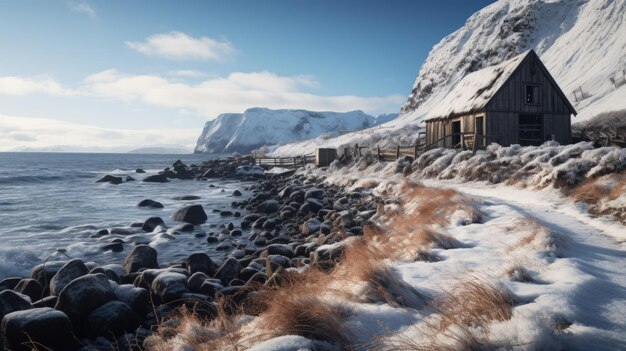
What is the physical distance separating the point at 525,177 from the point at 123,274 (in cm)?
1337

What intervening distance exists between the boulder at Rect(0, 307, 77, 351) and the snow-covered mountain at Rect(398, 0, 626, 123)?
48.5 meters

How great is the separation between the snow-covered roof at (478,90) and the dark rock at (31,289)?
77.0 feet

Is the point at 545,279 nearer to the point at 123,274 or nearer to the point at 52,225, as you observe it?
the point at 123,274

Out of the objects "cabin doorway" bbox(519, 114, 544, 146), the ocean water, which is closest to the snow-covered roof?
"cabin doorway" bbox(519, 114, 544, 146)

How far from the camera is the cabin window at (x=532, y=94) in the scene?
24.0 meters

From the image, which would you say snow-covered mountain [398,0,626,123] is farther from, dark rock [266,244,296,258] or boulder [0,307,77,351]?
boulder [0,307,77,351]

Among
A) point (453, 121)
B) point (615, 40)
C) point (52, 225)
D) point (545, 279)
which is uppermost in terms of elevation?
point (615, 40)

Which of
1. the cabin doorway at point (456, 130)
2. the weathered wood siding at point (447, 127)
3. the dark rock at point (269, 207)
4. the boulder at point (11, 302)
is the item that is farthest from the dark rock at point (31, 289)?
the cabin doorway at point (456, 130)

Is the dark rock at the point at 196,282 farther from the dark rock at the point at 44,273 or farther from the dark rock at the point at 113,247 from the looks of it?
the dark rock at the point at 113,247

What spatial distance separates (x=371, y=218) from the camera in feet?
40.2

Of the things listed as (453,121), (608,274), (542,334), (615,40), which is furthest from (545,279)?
(615,40)

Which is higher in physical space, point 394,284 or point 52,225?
point 394,284

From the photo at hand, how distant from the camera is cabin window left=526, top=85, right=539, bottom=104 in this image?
2402 cm

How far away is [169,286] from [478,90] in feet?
81.6
